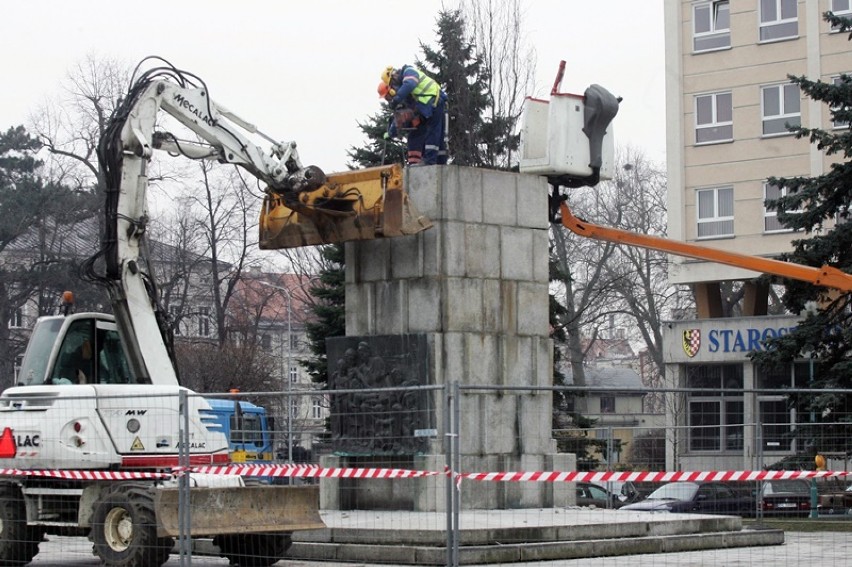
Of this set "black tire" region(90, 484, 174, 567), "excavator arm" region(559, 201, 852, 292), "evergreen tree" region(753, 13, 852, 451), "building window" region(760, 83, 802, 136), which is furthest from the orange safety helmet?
"building window" region(760, 83, 802, 136)

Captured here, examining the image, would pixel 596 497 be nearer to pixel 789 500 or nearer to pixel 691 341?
pixel 789 500

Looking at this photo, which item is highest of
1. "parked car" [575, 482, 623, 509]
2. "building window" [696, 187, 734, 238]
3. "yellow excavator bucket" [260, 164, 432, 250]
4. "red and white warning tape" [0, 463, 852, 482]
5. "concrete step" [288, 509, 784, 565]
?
A: "building window" [696, 187, 734, 238]

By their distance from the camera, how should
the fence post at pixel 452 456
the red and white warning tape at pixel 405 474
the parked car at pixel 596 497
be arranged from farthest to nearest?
1. the parked car at pixel 596 497
2. the red and white warning tape at pixel 405 474
3. the fence post at pixel 452 456

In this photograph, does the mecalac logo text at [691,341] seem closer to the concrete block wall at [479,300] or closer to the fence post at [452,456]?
the concrete block wall at [479,300]

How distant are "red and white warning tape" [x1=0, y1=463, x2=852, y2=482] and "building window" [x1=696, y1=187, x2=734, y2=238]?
33.5 meters

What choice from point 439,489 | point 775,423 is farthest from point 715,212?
point 775,423

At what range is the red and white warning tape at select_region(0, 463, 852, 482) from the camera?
13.1 meters

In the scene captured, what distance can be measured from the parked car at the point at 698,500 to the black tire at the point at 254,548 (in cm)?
445

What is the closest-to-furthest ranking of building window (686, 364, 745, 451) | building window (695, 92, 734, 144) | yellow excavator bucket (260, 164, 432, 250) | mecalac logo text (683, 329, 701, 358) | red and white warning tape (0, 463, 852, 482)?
red and white warning tape (0, 463, 852, 482), building window (686, 364, 745, 451), yellow excavator bucket (260, 164, 432, 250), mecalac logo text (683, 329, 701, 358), building window (695, 92, 734, 144)

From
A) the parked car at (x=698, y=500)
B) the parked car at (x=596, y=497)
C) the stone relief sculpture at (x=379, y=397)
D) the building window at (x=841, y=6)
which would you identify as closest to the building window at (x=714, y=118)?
the building window at (x=841, y=6)

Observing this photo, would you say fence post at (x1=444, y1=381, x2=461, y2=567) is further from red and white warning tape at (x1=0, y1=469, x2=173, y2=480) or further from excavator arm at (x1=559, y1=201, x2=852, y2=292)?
excavator arm at (x1=559, y1=201, x2=852, y2=292)

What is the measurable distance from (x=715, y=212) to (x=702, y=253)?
26814 millimetres

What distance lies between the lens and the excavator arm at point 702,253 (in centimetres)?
2136

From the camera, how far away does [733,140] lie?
49.0 metres
